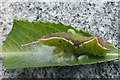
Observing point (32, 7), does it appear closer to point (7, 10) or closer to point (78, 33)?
point (7, 10)

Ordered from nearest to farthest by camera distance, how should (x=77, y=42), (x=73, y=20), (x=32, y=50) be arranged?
(x=77, y=42) < (x=32, y=50) < (x=73, y=20)

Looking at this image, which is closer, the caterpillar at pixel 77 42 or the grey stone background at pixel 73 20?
the caterpillar at pixel 77 42

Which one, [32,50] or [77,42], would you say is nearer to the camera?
[77,42]

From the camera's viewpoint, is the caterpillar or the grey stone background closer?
the caterpillar
